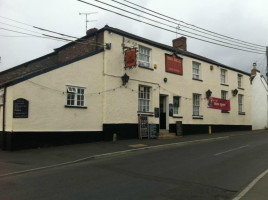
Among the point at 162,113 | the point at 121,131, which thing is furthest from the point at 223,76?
the point at 121,131

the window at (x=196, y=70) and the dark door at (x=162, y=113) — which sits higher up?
the window at (x=196, y=70)

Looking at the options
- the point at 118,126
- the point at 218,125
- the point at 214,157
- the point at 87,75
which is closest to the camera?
the point at 214,157

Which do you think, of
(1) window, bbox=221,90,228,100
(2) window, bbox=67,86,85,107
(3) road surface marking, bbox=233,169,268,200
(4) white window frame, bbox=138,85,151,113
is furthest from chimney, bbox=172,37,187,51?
(3) road surface marking, bbox=233,169,268,200

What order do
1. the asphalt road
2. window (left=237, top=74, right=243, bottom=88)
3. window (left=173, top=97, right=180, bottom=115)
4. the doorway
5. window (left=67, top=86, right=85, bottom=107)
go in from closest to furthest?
the asphalt road, window (left=67, top=86, right=85, bottom=107), the doorway, window (left=173, top=97, right=180, bottom=115), window (left=237, top=74, right=243, bottom=88)

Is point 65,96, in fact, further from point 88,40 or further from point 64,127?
point 88,40

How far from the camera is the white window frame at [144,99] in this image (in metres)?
18.8

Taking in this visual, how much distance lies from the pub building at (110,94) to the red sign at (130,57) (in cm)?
6

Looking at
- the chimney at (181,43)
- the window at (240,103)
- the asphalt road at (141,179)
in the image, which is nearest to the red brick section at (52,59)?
the chimney at (181,43)

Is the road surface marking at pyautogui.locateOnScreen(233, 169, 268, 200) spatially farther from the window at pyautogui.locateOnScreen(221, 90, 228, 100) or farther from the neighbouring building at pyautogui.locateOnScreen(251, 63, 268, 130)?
the neighbouring building at pyautogui.locateOnScreen(251, 63, 268, 130)

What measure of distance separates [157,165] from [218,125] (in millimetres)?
17309

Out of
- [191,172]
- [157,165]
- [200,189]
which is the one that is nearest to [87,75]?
[157,165]

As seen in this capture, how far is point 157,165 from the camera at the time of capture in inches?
378

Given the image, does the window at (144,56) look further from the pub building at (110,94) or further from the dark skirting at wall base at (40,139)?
the dark skirting at wall base at (40,139)

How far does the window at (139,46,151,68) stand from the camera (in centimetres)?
1878
